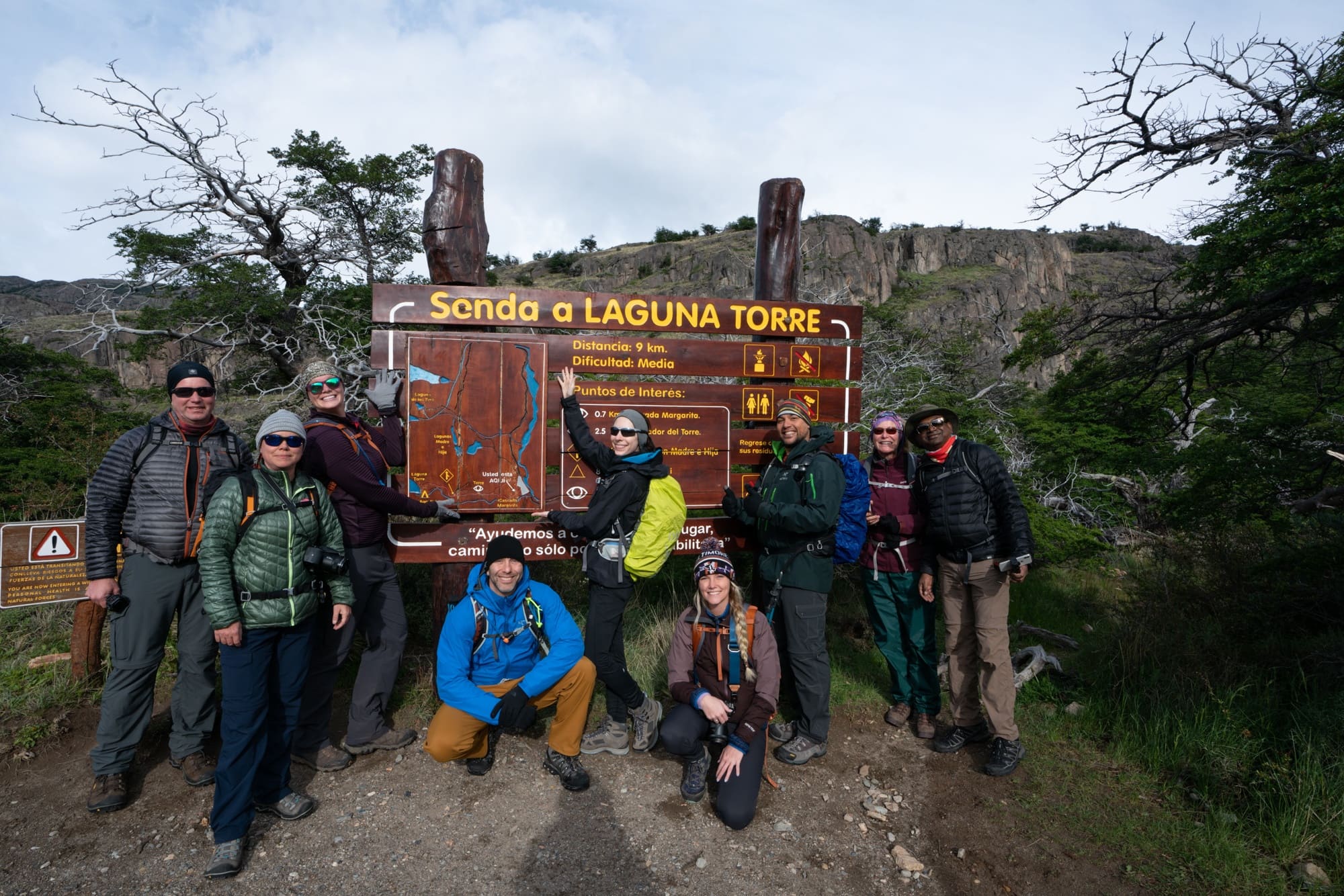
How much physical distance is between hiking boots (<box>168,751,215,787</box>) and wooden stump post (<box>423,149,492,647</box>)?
142 cm

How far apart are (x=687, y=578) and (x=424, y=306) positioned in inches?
138

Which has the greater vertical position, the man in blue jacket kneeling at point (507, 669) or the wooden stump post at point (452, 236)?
the wooden stump post at point (452, 236)

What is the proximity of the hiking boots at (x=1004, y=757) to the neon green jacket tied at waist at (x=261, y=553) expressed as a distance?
12.6ft

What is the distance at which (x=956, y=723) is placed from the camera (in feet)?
13.4

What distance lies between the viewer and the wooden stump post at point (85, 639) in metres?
4.29

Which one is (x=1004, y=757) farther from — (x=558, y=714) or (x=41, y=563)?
(x=41, y=563)

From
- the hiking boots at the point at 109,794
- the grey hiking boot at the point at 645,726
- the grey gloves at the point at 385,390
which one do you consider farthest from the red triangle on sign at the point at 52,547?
the grey hiking boot at the point at 645,726

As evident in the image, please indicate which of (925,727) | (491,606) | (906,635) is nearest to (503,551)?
(491,606)

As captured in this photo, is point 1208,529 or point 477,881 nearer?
point 477,881

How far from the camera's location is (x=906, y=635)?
4.34 metres

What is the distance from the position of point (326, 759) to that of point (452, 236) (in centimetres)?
337

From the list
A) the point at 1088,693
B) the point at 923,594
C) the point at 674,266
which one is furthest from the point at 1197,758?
the point at 674,266

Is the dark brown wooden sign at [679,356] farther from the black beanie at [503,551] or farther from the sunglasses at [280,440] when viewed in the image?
the black beanie at [503,551]

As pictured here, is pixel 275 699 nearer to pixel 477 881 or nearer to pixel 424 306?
pixel 477 881
